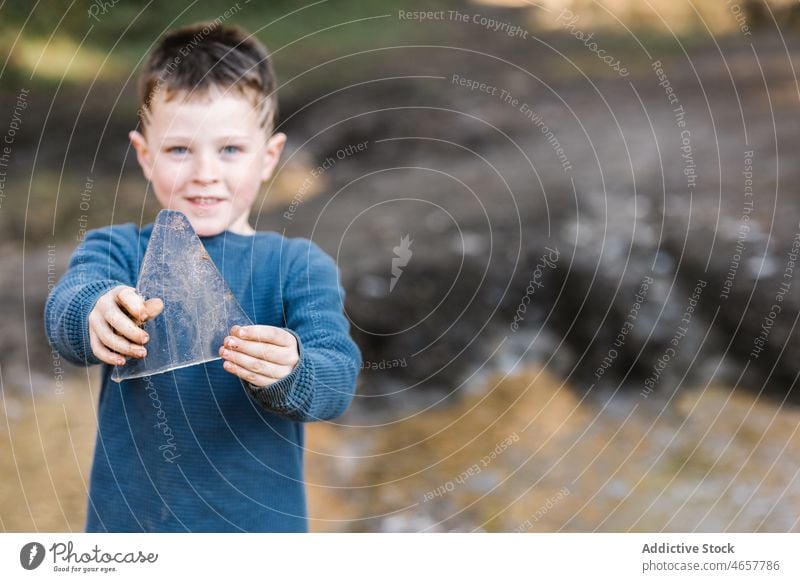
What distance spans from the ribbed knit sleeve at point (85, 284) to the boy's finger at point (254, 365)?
120 mm

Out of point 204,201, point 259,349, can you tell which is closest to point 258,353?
point 259,349

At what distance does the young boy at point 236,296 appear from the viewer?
774mm

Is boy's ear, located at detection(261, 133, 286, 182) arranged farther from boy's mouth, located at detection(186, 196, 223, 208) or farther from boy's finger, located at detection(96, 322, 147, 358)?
boy's finger, located at detection(96, 322, 147, 358)

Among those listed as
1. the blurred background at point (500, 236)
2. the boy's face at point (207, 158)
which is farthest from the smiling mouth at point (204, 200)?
the blurred background at point (500, 236)

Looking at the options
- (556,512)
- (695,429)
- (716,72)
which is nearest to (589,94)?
(716,72)

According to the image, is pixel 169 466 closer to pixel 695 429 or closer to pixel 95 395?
pixel 95 395

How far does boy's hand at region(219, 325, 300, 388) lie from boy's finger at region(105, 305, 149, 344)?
2.4 inches

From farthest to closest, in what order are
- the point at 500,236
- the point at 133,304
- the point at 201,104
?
the point at 500,236
the point at 201,104
the point at 133,304

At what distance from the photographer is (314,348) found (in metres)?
0.73

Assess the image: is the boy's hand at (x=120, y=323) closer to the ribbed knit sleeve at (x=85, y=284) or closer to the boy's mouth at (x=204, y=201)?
the ribbed knit sleeve at (x=85, y=284)

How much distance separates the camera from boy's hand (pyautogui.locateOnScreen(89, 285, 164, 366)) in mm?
654

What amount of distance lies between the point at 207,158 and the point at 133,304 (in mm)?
196

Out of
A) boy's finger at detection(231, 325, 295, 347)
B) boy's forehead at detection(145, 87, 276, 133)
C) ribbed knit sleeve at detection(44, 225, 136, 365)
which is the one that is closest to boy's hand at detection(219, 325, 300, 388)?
boy's finger at detection(231, 325, 295, 347)

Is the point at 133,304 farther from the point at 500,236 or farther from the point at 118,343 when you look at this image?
the point at 500,236
